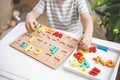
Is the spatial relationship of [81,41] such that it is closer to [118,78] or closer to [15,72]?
[15,72]

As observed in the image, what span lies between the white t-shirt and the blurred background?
0.16 m

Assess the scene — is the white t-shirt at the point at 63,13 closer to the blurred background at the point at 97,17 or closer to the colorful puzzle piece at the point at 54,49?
the blurred background at the point at 97,17

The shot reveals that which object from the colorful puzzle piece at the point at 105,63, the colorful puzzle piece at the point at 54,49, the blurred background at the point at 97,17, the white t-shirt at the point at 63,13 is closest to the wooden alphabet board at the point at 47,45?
the colorful puzzle piece at the point at 54,49

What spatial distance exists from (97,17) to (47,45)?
100cm

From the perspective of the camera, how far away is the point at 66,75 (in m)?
0.69

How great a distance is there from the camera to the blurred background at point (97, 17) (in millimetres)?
1105

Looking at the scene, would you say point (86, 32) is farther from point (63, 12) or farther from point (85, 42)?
point (63, 12)

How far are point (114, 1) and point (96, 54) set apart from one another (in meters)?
0.50

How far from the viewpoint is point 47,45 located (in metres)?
0.79

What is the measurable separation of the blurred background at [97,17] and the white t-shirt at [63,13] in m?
0.16

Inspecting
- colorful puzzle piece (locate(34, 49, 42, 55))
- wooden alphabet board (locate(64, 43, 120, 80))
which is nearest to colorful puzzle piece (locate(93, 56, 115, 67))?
wooden alphabet board (locate(64, 43, 120, 80))

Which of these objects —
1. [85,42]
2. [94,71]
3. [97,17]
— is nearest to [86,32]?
[85,42]

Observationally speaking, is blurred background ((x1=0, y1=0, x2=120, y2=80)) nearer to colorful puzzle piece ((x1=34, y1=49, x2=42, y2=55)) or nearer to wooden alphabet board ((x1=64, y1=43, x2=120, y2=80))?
wooden alphabet board ((x1=64, y1=43, x2=120, y2=80))

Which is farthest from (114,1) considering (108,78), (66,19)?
(108,78)
